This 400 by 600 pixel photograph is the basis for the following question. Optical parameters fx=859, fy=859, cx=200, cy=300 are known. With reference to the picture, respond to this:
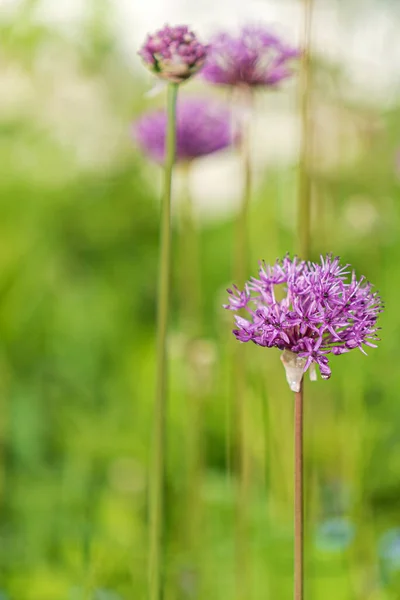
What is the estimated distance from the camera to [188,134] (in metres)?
0.68

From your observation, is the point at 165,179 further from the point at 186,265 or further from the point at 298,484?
the point at 186,265

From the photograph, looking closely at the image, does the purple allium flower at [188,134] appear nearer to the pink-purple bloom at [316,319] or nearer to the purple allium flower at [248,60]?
the purple allium flower at [248,60]

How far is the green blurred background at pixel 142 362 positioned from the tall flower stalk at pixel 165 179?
31 mm

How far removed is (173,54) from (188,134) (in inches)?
A: 11.4

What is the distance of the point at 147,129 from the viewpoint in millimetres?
659

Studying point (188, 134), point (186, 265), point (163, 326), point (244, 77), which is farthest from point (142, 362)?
point (163, 326)

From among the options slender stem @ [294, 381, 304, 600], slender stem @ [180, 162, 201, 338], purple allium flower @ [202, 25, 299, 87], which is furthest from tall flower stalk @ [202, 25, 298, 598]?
slender stem @ [294, 381, 304, 600]

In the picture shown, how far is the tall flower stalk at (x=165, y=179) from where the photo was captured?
381mm

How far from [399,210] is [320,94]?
334 mm

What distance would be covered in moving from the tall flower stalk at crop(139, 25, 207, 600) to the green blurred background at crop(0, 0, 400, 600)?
0.10 ft

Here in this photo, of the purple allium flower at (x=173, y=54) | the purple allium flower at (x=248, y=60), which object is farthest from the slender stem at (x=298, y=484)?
the purple allium flower at (x=248, y=60)

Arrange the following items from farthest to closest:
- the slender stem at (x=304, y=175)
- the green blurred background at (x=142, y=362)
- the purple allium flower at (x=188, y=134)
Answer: the green blurred background at (x=142, y=362) → the purple allium flower at (x=188, y=134) → the slender stem at (x=304, y=175)

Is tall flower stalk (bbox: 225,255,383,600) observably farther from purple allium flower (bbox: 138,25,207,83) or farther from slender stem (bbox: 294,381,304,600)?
purple allium flower (bbox: 138,25,207,83)

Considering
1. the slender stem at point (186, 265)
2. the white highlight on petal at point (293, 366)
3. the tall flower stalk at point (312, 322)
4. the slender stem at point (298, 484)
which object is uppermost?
the slender stem at point (186, 265)
